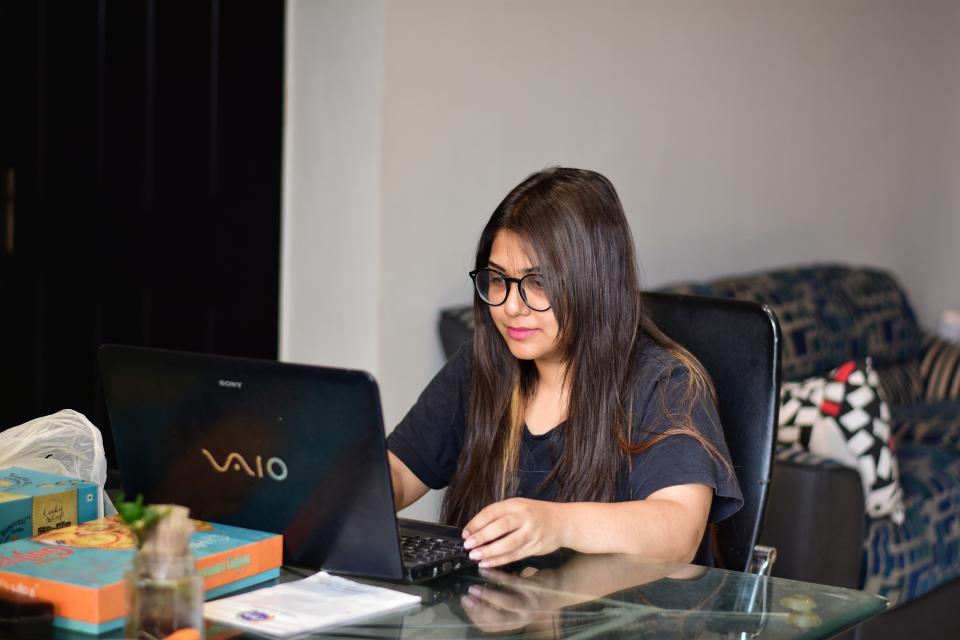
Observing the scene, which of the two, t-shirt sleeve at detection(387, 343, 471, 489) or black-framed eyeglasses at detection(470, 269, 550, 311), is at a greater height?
black-framed eyeglasses at detection(470, 269, 550, 311)

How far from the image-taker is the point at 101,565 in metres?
1.23

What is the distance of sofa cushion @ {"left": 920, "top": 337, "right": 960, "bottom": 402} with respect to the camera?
4406 millimetres

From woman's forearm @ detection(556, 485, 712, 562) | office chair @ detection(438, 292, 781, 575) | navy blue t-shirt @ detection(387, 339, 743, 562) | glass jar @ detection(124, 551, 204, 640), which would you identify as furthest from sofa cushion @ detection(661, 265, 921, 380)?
glass jar @ detection(124, 551, 204, 640)

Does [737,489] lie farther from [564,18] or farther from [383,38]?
[564,18]

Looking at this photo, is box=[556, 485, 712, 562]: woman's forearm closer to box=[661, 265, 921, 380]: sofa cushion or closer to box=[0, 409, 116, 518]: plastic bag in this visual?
box=[0, 409, 116, 518]: plastic bag

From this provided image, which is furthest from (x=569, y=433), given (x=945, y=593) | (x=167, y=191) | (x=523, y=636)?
(x=945, y=593)

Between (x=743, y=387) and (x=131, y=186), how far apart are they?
5.55 feet

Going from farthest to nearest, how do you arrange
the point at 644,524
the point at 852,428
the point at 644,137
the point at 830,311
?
the point at 830,311
the point at 644,137
the point at 852,428
the point at 644,524

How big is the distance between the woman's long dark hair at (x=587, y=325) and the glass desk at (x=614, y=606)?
30 cm

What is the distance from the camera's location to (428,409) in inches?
76.2

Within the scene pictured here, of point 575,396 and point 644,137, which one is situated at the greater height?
point 644,137

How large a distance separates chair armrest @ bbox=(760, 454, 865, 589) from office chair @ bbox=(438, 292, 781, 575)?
2.73 ft

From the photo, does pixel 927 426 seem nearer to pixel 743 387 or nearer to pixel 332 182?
pixel 332 182

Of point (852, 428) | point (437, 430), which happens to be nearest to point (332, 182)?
point (437, 430)
